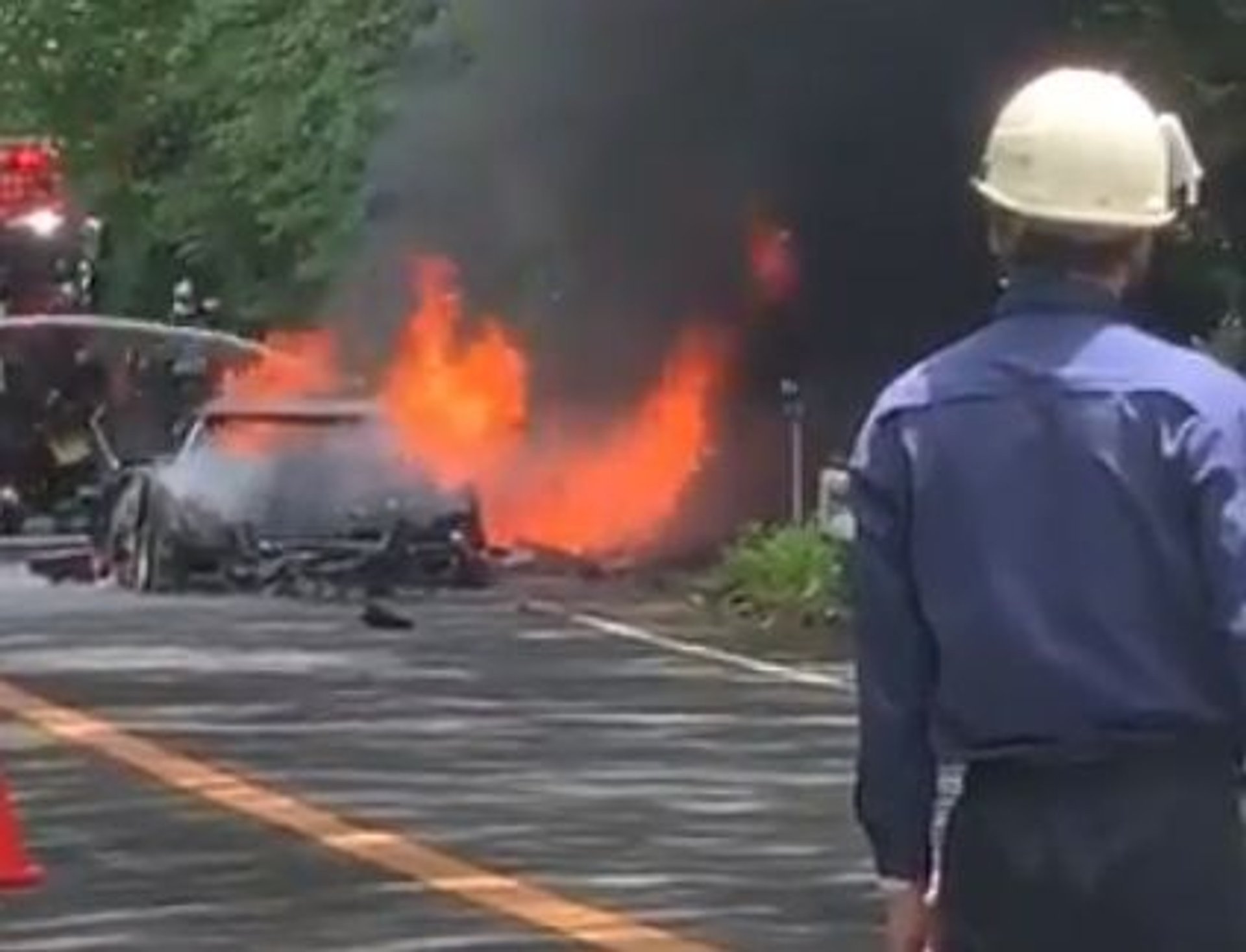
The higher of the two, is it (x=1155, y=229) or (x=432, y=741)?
(x=1155, y=229)

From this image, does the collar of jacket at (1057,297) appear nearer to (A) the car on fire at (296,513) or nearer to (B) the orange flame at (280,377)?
(A) the car on fire at (296,513)

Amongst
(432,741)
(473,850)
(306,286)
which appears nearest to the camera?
(473,850)

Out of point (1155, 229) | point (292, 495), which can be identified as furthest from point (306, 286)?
point (1155, 229)

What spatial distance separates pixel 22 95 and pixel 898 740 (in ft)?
121

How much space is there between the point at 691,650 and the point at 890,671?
52.7 ft

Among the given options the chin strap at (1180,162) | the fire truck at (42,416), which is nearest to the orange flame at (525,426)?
the fire truck at (42,416)

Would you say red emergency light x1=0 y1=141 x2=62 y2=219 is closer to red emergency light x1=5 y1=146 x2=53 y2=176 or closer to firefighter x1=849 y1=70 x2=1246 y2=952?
red emergency light x1=5 y1=146 x2=53 y2=176

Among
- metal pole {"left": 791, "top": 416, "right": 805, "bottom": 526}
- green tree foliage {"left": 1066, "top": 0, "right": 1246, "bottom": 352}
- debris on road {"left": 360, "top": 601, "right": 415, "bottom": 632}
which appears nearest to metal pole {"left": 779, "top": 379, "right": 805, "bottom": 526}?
metal pole {"left": 791, "top": 416, "right": 805, "bottom": 526}

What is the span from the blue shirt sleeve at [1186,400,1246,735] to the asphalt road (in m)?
5.67

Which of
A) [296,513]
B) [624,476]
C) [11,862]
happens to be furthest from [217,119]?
[11,862]

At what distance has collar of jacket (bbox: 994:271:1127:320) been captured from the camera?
5.02m

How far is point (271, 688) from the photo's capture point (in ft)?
59.6

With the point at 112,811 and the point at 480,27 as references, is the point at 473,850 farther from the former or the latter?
the point at 480,27

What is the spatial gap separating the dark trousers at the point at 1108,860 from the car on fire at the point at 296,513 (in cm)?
1988
